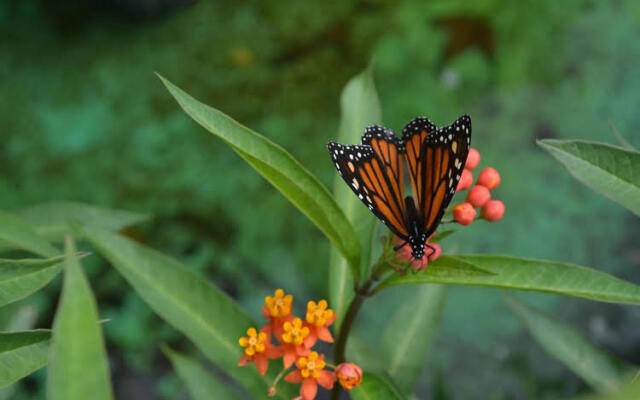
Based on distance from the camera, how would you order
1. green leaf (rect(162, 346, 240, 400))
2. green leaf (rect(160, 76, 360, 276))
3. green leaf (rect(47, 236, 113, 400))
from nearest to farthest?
1. green leaf (rect(47, 236, 113, 400))
2. green leaf (rect(160, 76, 360, 276))
3. green leaf (rect(162, 346, 240, 400))

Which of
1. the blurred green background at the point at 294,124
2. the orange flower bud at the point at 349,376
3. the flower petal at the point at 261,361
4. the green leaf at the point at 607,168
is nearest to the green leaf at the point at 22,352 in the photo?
the flower petal at the point at 261,361

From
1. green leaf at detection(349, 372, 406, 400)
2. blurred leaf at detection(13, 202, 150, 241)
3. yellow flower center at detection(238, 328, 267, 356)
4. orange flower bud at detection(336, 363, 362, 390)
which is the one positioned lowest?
green leaf at detection(349, 372, 406, 400)

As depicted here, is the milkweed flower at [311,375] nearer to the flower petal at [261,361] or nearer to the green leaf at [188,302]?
the flower petal at [261,361]

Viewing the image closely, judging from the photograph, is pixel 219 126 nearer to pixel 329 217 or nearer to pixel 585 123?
pixel 329 217

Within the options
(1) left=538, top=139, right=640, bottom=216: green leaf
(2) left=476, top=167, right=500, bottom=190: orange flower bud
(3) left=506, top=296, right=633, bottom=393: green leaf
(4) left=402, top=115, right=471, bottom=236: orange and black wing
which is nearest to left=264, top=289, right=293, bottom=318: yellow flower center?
(4) left=402, top=115, right=471, bottom=236: orange and black wing

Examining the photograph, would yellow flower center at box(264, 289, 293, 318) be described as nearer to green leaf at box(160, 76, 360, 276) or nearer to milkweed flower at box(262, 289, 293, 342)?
milkweed flower at box(262, 289, 293, 342)
